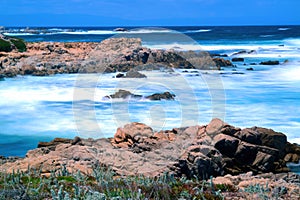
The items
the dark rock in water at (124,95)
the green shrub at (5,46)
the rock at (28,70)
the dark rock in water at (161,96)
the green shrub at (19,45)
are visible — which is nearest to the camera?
the dark rock in water at (161,96)

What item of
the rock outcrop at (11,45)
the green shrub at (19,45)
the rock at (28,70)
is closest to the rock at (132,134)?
the rock at (28,70)

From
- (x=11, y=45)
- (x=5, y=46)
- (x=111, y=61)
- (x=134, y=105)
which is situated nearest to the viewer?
(x=134, y=105)

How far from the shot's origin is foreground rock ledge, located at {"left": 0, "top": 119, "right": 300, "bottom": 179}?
27.9 ft

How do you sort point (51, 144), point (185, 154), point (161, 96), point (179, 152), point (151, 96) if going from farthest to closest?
point (151, 96)
point (161, 96)
point (51, 144)
point (179, 152)
point (185, 154)

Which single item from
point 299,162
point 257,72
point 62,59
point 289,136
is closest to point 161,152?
point 299,162

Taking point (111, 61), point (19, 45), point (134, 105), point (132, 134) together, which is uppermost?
point (19, 45)

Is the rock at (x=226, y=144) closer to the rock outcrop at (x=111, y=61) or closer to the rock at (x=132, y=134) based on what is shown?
the rock at (x=132, y=134)

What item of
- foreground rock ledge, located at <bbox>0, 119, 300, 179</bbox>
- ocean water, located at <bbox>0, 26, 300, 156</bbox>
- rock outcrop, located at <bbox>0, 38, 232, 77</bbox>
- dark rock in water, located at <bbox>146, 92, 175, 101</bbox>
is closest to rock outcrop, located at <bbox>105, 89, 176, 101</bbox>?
dark rock in water, located at <bbox>146, 92, 175, 101</bbox>

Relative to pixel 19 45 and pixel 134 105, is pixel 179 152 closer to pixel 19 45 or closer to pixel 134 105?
pixel 134 105

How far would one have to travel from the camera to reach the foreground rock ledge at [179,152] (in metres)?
8.51

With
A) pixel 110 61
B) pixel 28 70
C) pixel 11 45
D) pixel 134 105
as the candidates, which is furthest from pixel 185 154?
pixel 11 45

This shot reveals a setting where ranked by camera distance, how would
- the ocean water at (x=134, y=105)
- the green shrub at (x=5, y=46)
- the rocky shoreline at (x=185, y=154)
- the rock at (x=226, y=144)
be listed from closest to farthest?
1. the rocky shoreline at (x=185, y=154)
2. the rock at (x=226, y=144)
3. the ocean water at (x=134, y=105)
4. the green shrub at (x=5, y=46)

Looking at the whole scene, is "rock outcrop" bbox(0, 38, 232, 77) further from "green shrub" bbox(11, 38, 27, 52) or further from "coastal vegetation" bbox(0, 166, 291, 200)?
"coastal vegetation" bbox(0, 166, 291, 200)

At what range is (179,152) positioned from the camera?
938cm
